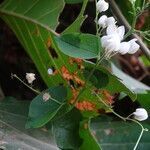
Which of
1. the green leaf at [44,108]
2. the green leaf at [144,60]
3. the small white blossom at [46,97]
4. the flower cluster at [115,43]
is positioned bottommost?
the green leaf at [144,60]

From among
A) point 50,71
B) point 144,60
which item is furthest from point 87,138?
point 144,60

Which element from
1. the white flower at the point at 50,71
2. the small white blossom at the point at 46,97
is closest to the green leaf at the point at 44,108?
the small white blossom at the point at 46,97

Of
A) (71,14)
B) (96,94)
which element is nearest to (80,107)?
(96,94)

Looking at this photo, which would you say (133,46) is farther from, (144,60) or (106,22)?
(144,60)

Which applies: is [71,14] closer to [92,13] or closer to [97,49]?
[92,13]

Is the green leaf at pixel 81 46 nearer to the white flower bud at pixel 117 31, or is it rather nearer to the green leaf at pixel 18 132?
the white flower bud at pixel 117 31

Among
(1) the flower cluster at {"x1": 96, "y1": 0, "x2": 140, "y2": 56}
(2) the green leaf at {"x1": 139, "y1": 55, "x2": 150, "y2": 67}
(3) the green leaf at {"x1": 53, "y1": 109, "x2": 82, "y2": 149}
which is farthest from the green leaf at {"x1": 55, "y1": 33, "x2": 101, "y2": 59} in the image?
(2) the green leaf at {"x1": 139, "y1": 55, "x2": 150, "y2": 67}
